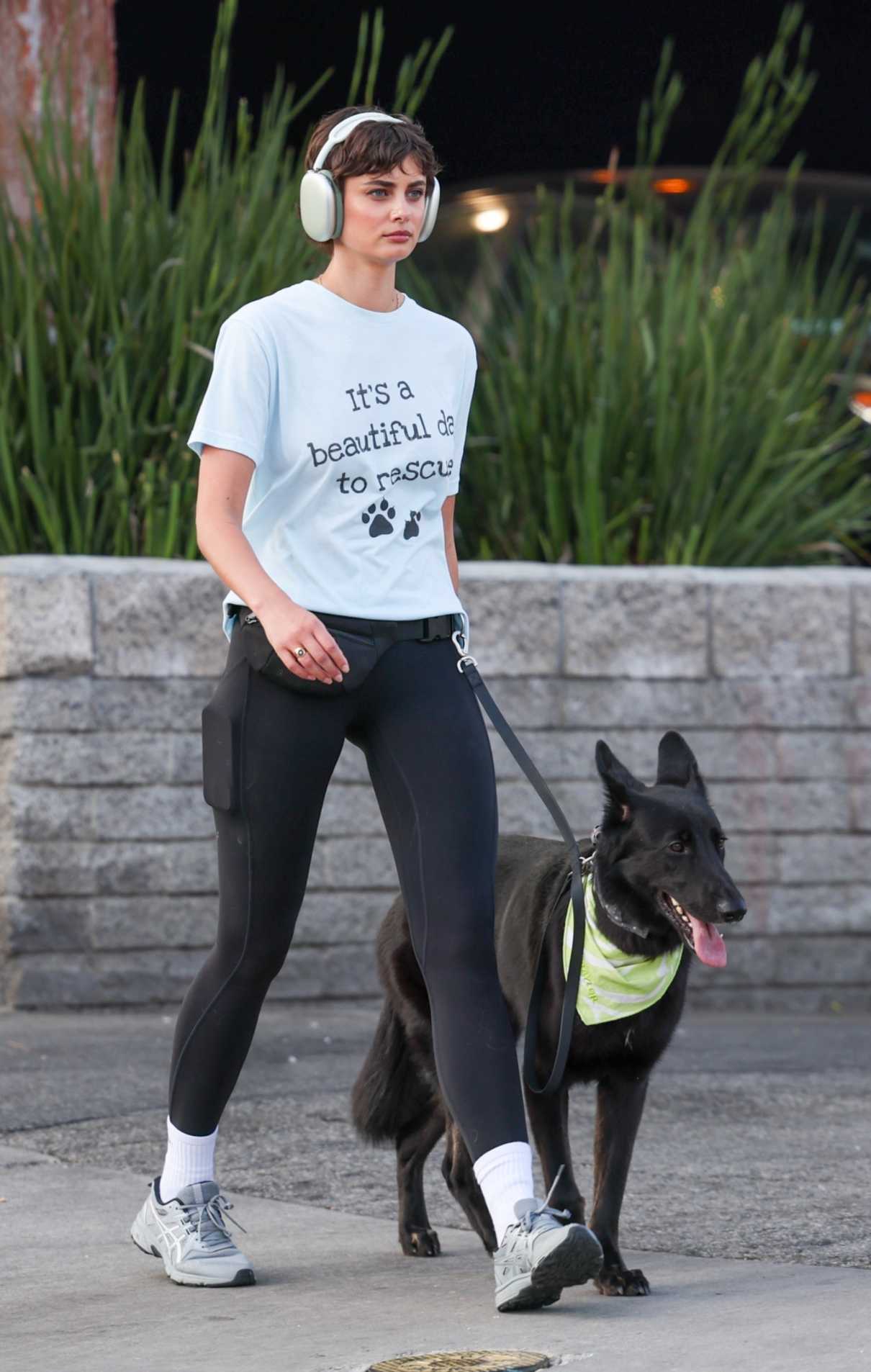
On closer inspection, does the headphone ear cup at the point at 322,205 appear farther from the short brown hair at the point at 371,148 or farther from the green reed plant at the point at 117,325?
the green reed plant at the point at 117,325

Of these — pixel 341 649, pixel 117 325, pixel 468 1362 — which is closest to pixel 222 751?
pixel 341 649

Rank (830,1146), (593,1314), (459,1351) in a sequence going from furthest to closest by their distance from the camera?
(830,1146)
(593,1314)
(459,1351)

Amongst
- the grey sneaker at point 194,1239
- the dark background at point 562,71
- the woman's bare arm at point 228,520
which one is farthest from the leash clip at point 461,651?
the dark background at point 562,71

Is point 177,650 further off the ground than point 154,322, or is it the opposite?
point 154,322

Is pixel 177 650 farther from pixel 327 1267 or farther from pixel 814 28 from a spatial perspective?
pixel 814 28

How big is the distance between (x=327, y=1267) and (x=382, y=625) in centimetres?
117

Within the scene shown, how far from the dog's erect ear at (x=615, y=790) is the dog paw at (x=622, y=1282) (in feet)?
2.81

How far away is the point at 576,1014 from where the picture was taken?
3.73 meters

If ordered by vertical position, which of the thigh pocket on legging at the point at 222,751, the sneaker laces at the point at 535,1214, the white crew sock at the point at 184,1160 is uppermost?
the thigh pocket on legging at the point at 222,751

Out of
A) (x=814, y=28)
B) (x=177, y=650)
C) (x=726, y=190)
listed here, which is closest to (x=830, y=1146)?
(x=177, y=650)

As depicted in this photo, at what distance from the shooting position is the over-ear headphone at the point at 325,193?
3.54 m

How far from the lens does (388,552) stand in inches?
138

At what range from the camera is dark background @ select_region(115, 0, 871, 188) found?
14.2 metres

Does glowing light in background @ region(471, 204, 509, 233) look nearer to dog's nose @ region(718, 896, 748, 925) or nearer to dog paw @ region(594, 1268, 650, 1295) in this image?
dog's nose @ region(718, 896, 748, 925)
